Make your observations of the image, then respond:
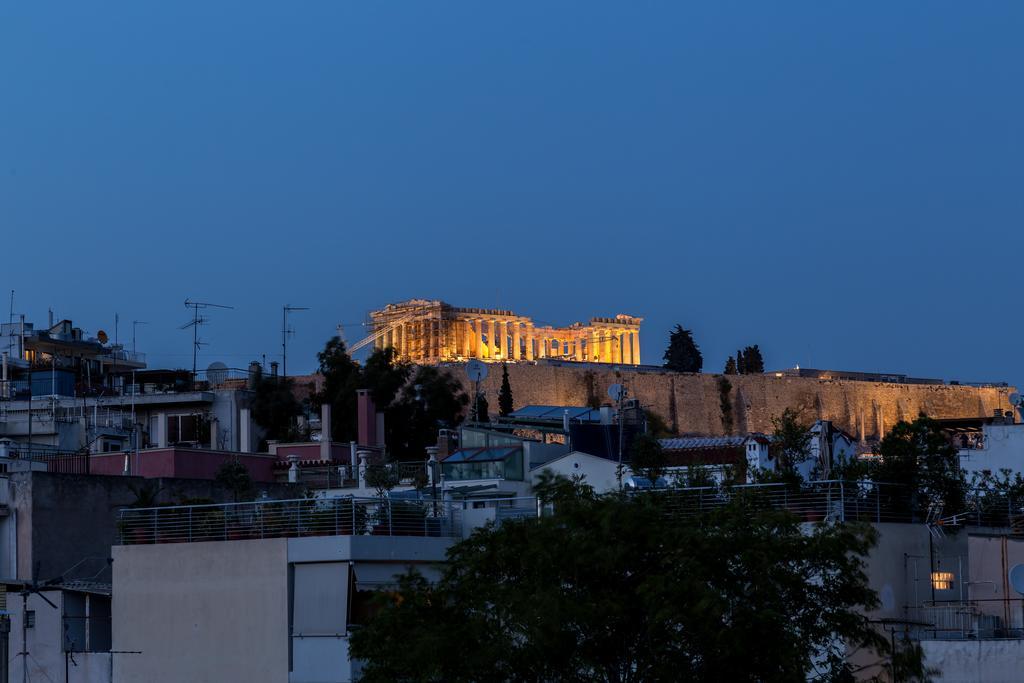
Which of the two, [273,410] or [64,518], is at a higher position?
[273,410]

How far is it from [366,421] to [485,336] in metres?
59.8

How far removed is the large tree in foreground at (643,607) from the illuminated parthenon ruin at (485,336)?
7934 cm

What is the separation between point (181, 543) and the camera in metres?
23.8

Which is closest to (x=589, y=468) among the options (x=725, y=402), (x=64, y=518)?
(x=64, y=518)

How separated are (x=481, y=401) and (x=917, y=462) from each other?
38151mm

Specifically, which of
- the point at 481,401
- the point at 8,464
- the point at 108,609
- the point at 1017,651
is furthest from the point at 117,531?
the point at 481,401

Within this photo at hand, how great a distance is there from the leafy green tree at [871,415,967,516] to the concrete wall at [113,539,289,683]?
23.3 feet

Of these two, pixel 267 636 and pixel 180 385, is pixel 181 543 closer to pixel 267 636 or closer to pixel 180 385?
pixel 267 636

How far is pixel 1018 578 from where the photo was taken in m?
20.3

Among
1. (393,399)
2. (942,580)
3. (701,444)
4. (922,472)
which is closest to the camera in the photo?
(942,580)

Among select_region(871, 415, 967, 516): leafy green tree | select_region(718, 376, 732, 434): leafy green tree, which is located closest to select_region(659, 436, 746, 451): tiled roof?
select_region(871, 415, 967, 516): leafy green tree

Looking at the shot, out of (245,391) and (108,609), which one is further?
(245,391)

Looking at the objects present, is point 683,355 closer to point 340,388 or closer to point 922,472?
point 340,388

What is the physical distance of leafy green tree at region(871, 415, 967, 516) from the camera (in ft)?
76.5
